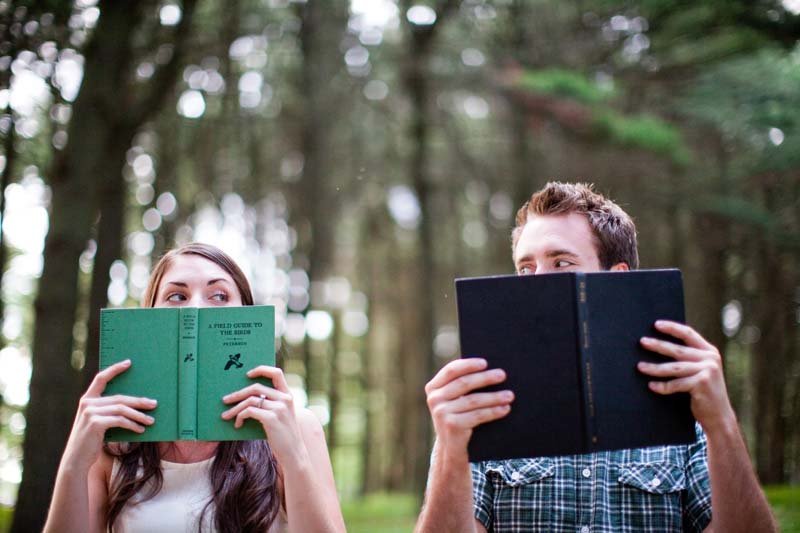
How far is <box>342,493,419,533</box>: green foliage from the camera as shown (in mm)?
11297

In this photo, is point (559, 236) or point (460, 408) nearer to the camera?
point (460, 408)

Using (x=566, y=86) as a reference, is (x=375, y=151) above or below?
above

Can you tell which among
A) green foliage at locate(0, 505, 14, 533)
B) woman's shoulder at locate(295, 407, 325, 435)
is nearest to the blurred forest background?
green foliage at locate(0, 505, 14, 533)

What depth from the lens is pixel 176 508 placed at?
116 inches

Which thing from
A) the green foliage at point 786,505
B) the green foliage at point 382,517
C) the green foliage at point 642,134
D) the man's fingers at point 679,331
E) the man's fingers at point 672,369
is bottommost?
the green foliage at point 382,517

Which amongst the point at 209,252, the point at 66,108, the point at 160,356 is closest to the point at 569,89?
the point at 66,108

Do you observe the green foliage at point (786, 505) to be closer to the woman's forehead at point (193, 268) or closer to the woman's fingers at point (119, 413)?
the woman's forehead at point (193, 268)

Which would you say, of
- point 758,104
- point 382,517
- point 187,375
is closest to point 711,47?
point 758,104

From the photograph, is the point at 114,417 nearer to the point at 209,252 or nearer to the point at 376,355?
the point at 209,252

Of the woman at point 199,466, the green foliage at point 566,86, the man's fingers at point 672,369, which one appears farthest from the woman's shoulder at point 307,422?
the green foliage at point 566,86

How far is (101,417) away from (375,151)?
13.8 m

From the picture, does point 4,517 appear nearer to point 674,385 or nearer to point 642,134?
point 642,134

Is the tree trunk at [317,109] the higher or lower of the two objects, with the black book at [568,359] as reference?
higher

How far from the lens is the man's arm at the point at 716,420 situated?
7.48 ft
